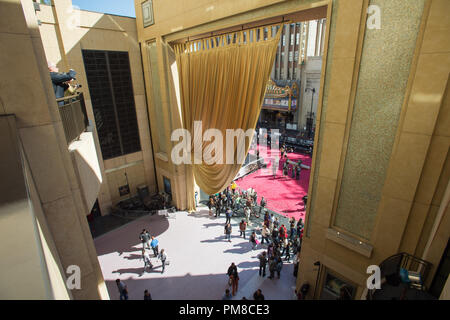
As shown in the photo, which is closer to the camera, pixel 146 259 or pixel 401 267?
pixel 401 267

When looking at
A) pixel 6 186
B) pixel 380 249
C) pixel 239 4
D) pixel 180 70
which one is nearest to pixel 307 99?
pixel 180 70

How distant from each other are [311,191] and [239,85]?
4.08 meters

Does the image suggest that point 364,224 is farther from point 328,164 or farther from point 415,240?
point 328,164

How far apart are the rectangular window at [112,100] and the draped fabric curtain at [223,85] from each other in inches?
158

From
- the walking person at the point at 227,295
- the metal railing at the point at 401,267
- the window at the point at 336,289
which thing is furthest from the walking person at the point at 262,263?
the metal railing at the point at 401,267

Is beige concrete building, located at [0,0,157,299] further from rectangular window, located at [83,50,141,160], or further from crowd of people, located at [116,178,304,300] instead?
rectangular window, located at [83,50,141,160]

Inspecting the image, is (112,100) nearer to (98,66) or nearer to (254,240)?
(98,66)

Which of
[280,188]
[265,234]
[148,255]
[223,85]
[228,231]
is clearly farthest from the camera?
[280,188]

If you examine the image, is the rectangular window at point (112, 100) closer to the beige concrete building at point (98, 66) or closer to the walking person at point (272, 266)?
the beige concrete building at point (98, 66)

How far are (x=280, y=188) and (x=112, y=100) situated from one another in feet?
38.8

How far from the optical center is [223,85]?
827 cm

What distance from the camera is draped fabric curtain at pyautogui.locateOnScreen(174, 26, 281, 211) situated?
23.3 ft

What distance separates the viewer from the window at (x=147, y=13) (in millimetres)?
10723

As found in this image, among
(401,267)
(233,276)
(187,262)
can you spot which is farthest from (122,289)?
(401,267)
